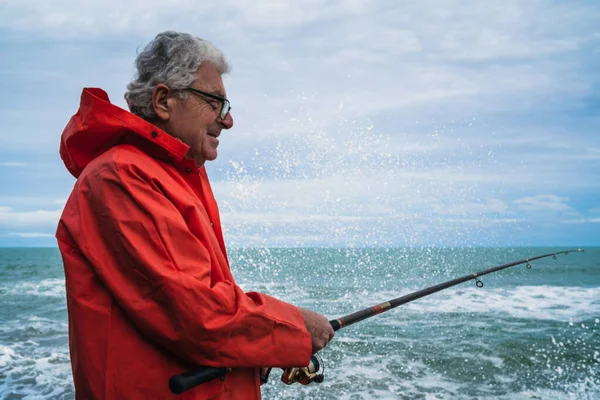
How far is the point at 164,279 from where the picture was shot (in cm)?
148

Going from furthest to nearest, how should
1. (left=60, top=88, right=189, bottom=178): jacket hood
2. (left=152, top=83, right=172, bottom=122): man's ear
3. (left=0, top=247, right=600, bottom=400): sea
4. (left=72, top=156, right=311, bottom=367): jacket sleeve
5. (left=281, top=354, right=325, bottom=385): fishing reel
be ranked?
1. (left=0, top=247, right=600, bottom=400): sea
2. (left=281, top=354, right=325, bottom=385): fishing reel
3. (left=152, top=83, right=172, bottom=122): man's ear
4. (left=60, top=88, right=189, bottom=178): jacket hood
5. (left=72, top=156, right=311, bottom=367): jacket sleeve

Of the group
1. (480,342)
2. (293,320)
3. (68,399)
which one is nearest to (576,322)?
(480,342)

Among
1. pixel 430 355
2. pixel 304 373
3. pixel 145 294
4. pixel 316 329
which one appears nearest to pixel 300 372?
pixel 304 373

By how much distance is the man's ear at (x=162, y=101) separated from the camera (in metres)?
1.96

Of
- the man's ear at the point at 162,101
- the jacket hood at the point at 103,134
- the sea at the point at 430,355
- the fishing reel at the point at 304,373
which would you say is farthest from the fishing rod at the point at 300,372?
the man's ear at the point at 162,101

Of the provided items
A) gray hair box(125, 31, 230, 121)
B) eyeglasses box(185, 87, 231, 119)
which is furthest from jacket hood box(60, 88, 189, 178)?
eyeglasses box(185, 87, 231, 119)

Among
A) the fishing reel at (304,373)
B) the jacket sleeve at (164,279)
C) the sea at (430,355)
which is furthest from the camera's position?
the sea at (430,355)

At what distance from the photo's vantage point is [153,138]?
1789 millimetres

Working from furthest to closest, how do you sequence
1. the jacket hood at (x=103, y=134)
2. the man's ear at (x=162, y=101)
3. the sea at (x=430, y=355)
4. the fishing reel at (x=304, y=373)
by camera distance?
the sea at (x=430, y=355) < the fishing reel at (x=304, y=373) < the man's ear at (x=162, y=101) < the jacket hood at (x=103, y=134)

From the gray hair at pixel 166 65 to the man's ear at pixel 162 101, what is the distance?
0.03 metres

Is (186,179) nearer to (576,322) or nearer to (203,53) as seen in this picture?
(203,53)

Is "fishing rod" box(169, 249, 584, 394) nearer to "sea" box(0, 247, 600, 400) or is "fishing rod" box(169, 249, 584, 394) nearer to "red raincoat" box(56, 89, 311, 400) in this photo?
"red raincoat" box(56, 89, 311, 400)

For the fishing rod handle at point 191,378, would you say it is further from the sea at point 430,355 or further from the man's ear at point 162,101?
the man's ear at point 162,101

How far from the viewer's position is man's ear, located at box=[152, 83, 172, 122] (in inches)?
77.1
